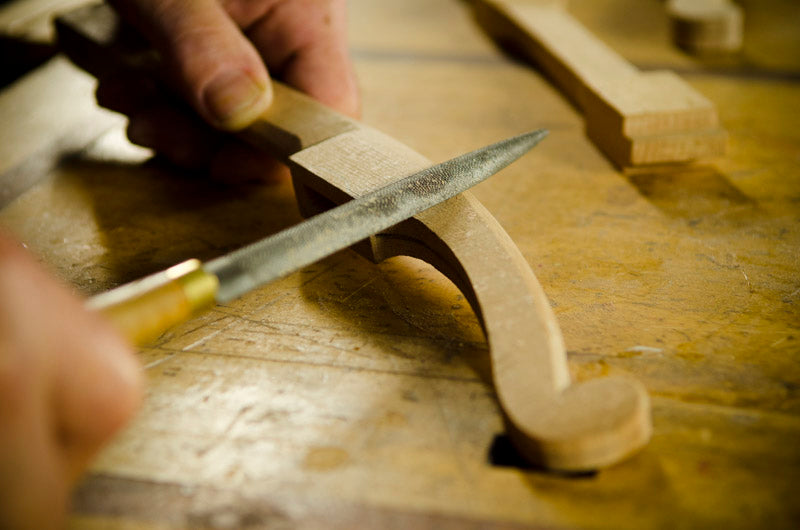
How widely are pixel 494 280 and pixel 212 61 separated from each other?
0.53 m

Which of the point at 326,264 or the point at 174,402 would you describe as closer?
the point at 174,402

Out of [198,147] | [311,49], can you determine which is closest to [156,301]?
[198,147]

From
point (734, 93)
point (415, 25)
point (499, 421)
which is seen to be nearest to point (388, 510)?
point (499, 421)

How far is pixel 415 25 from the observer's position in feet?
5.08

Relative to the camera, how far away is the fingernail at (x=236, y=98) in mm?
893

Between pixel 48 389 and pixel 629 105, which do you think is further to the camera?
pixel 629 105

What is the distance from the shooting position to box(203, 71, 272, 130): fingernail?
89 centimetres

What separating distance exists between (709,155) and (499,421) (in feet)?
1.92

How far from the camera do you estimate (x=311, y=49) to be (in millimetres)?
1098

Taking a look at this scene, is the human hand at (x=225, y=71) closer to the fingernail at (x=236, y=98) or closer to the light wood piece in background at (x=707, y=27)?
the fingernail at (x=236, y=98)

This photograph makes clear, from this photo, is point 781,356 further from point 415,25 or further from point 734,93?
point 415,25

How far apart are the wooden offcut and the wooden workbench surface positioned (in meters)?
0.03

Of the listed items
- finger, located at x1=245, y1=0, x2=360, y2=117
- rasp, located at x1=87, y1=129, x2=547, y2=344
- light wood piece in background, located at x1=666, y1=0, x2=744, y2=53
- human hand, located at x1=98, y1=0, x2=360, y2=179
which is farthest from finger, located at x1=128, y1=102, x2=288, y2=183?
light wood piece in background, located at x1=666, y1=0, x2=744, y2=53

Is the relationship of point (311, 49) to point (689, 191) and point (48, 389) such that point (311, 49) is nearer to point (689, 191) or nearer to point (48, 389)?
point (689, 191)
